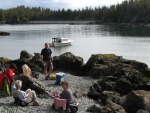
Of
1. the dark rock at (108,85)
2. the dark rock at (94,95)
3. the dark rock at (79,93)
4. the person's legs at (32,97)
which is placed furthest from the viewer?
the dark rock at (108,85)

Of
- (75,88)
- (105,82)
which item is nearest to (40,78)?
(75,88)

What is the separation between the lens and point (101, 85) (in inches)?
893

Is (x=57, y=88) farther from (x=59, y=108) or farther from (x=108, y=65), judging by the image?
(x=108, y=65)

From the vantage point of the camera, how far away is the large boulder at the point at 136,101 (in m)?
18.1

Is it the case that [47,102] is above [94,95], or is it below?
above

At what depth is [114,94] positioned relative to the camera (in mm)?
20281

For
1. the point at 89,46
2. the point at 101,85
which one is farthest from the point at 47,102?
the point at 89,46

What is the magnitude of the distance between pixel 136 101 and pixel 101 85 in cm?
474

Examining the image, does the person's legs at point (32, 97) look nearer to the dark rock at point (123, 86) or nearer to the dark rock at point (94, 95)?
the dark rock at point (94, 95)

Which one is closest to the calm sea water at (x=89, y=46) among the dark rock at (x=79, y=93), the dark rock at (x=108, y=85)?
the dark rock at (x=108, y=85)

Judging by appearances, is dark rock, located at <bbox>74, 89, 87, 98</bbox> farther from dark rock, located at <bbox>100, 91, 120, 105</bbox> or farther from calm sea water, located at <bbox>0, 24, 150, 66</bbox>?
calm sea water, located at <bbox>0, 24, 150, 66</bbox>

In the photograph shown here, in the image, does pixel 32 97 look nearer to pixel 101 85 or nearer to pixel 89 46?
pixel 101 85

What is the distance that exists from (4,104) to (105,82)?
8.68 m

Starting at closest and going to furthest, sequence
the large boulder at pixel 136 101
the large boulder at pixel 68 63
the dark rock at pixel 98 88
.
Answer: the large boulder at pixel 136 101 → the dark rock at pixel 98 88 → the large boulder at pixel 68 63
